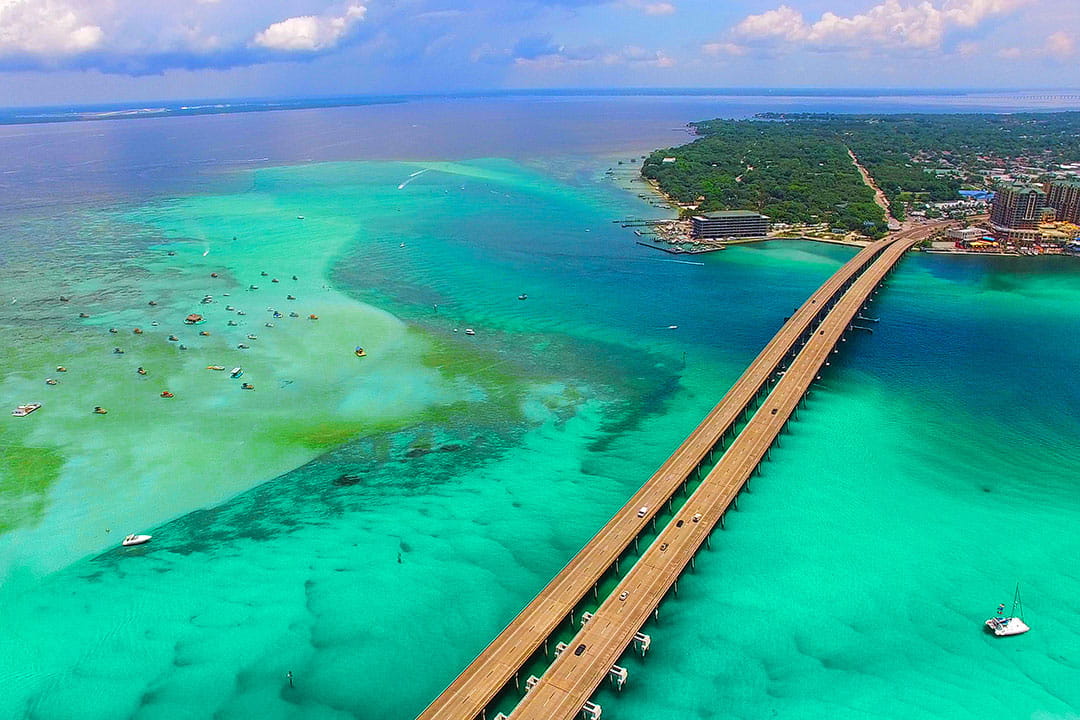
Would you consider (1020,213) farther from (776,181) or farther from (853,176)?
(776,181)

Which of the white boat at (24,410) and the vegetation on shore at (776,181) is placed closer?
the white boat at (24,410)

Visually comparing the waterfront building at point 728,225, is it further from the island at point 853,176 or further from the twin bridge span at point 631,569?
the twin bridge span at point 631,569

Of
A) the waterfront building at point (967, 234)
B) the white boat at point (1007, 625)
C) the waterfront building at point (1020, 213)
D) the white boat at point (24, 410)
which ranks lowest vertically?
the white boat at point (1007, 625)

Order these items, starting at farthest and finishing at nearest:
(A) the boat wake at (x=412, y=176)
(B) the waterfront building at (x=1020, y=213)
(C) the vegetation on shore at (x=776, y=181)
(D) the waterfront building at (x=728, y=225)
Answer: (A) the boat wake at (x=412, y=176) < (C) the vegetation on shore at (x=776, y=181) < (D) the waterfront building at (x=728, y=225) < (B) the waterfront building at (x=1020, y=213)

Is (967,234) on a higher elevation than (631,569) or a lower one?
higher

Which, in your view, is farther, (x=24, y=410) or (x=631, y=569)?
(x=24, y=410)

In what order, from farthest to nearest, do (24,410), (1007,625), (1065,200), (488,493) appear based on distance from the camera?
(1065,200) < (24,410) < (488,493) < (1007,625)

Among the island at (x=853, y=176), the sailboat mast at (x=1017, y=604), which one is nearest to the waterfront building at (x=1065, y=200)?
the island at (x=853, y=176)

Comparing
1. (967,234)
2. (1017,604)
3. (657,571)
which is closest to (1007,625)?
(1017,604)
